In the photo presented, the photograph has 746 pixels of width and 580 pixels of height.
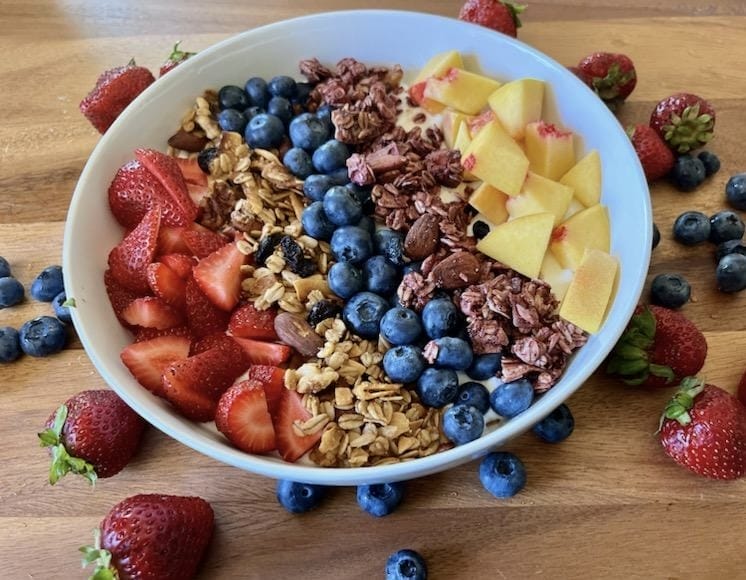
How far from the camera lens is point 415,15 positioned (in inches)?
51.3

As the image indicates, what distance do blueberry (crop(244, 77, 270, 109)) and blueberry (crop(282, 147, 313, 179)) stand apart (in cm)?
14

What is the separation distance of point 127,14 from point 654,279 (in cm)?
117

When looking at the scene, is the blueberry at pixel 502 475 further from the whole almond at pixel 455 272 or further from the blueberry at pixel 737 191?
the blueberry at pixel 737 191

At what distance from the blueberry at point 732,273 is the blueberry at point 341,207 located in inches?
22.5

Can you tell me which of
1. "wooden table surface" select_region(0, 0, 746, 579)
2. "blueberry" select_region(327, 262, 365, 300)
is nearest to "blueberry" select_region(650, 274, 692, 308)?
"wooden table surface" select_region(0, 0, 746, 579)

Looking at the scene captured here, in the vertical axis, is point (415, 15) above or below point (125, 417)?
above

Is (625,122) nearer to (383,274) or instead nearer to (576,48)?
(576,48)

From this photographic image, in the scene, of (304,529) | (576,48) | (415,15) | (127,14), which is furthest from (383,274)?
(127,14)

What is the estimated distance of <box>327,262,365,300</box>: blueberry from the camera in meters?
1.09

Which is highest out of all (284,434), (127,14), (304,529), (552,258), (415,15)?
(415,15)

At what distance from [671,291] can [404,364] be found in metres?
0.45

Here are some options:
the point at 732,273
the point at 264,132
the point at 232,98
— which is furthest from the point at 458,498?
the point at 232,98

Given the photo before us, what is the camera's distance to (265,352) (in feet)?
3.51

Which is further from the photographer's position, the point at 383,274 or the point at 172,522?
the point at 383,274
